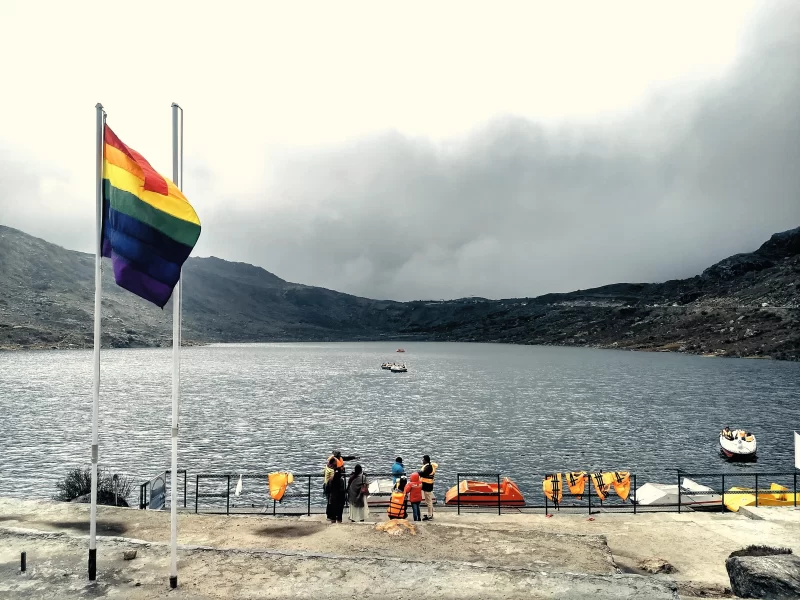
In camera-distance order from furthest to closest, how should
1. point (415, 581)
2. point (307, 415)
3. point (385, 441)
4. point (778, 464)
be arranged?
point (307, 415) < point (385, 441) < point (778, 464) < point (415, 581)

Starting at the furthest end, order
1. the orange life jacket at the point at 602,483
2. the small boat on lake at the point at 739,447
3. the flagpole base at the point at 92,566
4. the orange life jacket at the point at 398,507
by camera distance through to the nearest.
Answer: the small boat on lake at the point at 739,447, the orange life jacket at the point at 602,483, the orange life jacket at the point at 398,507, the flagpole base at the point at 92,566

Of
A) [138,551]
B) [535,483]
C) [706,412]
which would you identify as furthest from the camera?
[706,412]

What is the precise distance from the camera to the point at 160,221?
1237 centimetres

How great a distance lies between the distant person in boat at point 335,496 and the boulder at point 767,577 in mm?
12358

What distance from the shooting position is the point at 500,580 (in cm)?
1297

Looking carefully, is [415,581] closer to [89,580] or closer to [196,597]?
[196,597]

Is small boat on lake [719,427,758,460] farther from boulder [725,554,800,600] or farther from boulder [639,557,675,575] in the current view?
boulder [725,554,800,600]

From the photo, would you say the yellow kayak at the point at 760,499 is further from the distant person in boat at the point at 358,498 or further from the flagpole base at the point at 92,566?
the flagpole base at the point at 92,566

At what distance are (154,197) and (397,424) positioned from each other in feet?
223

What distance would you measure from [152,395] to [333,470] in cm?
10152

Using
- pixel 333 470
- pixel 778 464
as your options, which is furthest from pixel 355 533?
pixel 778 464

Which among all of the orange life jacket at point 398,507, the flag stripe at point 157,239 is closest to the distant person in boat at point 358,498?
the orange life jacket at point 398,507

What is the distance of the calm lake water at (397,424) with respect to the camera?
53.4 metres

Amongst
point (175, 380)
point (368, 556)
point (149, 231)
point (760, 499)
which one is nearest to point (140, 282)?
point (149, 231)
